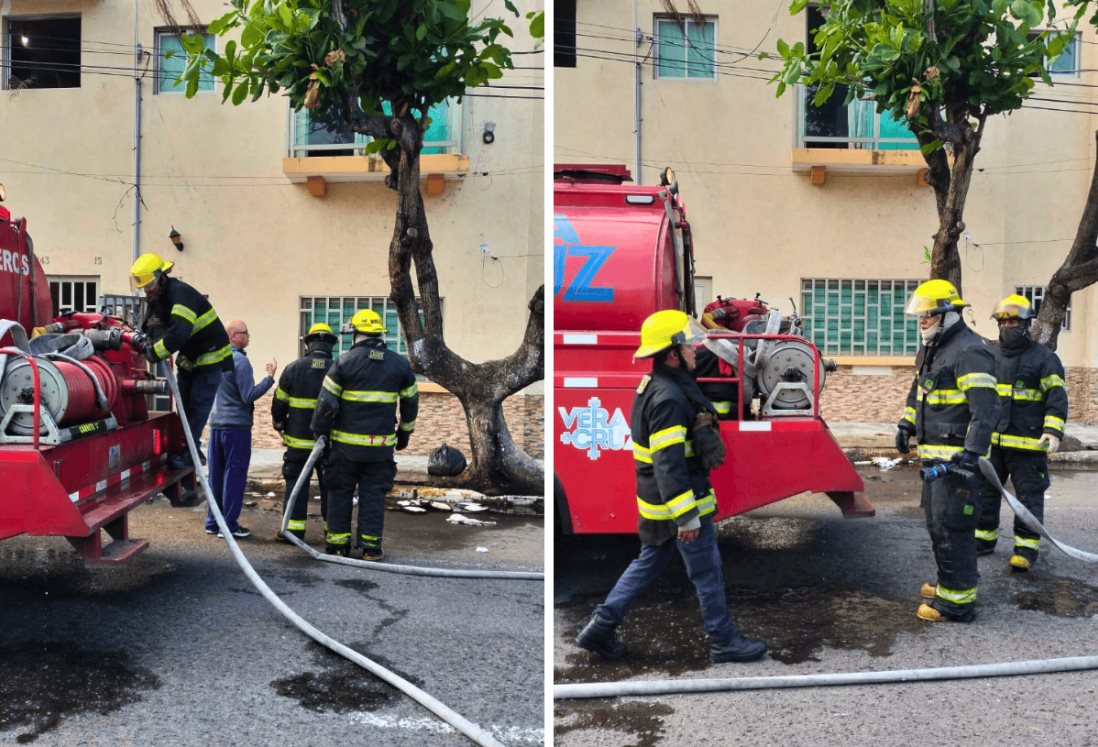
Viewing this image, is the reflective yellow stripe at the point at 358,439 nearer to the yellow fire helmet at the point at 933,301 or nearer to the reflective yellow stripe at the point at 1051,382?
the yellow fire helmet at the point at 933,301

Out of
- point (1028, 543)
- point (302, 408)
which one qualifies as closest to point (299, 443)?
point (302, 408)

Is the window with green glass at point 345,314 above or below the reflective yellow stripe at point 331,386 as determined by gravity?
above

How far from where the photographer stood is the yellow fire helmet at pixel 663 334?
3514 millimetres

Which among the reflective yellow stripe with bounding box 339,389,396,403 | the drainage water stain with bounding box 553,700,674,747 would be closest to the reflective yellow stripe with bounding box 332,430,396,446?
the reflective yellow stripe with bounding box 339,389,396,403

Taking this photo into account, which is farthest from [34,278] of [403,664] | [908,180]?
[908,180]

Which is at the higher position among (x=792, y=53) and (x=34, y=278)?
(x=792, y=53)

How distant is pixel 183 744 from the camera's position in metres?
3.00

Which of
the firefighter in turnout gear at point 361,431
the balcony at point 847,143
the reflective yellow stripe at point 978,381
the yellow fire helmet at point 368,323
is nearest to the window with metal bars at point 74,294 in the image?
the firefighter in turnout gear at point 361,431

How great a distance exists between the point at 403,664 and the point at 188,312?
2285 mm

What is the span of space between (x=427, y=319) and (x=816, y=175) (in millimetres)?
4737

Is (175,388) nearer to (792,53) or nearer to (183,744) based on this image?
(183,744)

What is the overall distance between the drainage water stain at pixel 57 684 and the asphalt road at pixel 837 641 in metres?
1.49

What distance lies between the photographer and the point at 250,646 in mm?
3922

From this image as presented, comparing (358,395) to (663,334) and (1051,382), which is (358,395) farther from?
(1051,382)
